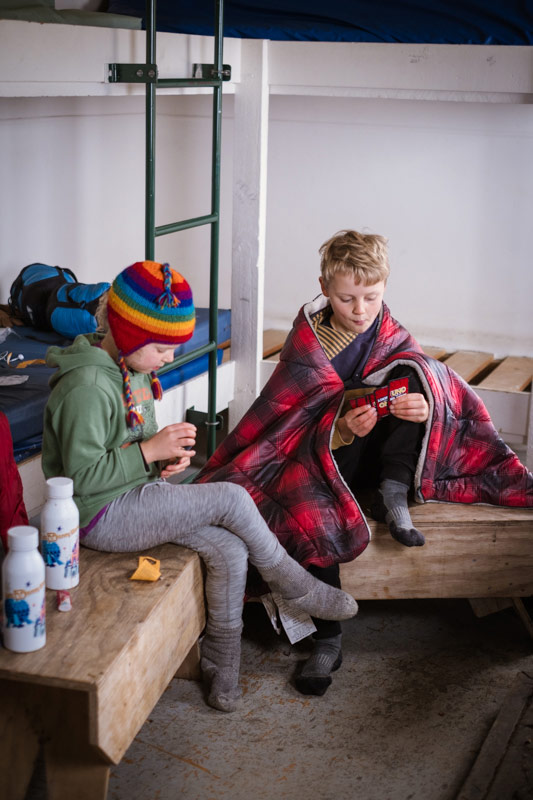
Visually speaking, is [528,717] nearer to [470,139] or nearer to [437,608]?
[437,608]

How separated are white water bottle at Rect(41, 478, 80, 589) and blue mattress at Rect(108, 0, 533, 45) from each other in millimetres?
2349

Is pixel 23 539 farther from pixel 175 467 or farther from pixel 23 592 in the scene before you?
pixel 175 467

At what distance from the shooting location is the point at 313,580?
259 centimetres

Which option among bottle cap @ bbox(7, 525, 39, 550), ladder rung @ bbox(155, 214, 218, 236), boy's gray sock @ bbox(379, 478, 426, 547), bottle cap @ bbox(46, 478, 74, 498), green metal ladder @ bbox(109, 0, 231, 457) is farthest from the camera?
ladder rung @ bbox(155, 214, 218, 236)

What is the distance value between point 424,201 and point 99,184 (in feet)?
5.48

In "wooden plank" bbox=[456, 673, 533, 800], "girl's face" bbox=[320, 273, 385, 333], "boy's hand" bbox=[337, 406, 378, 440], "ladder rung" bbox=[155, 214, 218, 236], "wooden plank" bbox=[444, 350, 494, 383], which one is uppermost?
"ladder rung" bbox=[155, 214, 218, 236]

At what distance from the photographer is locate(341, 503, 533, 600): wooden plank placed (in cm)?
272

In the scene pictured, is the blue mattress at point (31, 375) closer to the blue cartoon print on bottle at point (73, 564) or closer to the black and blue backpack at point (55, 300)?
the black and blue backpack at point (55, 300)

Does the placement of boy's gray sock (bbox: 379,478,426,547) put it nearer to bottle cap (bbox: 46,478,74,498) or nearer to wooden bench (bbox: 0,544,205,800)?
wooden bench (bbox: 0,544,205,800)

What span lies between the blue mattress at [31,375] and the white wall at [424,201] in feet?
3.76

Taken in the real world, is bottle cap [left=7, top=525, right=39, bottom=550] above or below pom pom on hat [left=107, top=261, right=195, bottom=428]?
below

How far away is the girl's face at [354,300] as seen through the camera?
2.67 metres

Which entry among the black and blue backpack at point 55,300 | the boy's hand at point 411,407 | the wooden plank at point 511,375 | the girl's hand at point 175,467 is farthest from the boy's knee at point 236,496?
the wooden plank at point 511,375

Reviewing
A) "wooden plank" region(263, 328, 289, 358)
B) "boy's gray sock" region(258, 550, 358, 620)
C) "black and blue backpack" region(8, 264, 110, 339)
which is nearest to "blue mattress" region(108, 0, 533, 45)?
"black and blue backpack" region(8, 264, 110, 339)
